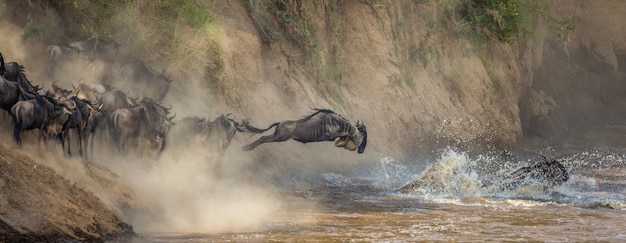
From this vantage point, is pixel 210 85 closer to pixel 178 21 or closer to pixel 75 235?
pixel 178 21

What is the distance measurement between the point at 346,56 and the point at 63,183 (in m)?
13.0

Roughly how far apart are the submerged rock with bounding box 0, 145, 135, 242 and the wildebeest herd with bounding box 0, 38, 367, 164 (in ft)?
4.76

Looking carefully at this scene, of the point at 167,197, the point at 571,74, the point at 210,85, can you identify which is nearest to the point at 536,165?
the point at 210,85

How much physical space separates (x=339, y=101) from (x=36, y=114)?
10339 millimetres

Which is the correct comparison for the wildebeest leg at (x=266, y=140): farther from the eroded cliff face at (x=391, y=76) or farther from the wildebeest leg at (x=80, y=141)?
the wildebeest leg at (x=80, y=141)

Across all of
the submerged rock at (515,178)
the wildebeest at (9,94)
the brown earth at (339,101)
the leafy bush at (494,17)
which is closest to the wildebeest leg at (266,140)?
the brown earth at (339,101)

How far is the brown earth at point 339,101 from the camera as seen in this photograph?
34.9 ft

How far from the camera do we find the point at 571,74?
3500cm

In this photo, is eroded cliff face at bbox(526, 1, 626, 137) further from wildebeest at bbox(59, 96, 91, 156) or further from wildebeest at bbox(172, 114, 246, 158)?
wildebeest at bbox(59, 96, 91, 156)

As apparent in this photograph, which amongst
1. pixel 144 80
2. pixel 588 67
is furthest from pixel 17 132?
pixel 588 67

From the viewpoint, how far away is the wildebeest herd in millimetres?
12273

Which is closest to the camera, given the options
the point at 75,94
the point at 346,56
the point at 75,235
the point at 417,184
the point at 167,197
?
the point at 75,235

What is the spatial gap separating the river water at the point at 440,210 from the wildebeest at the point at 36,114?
2.09m

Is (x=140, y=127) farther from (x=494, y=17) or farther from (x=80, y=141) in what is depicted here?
(x=494, y=17)
